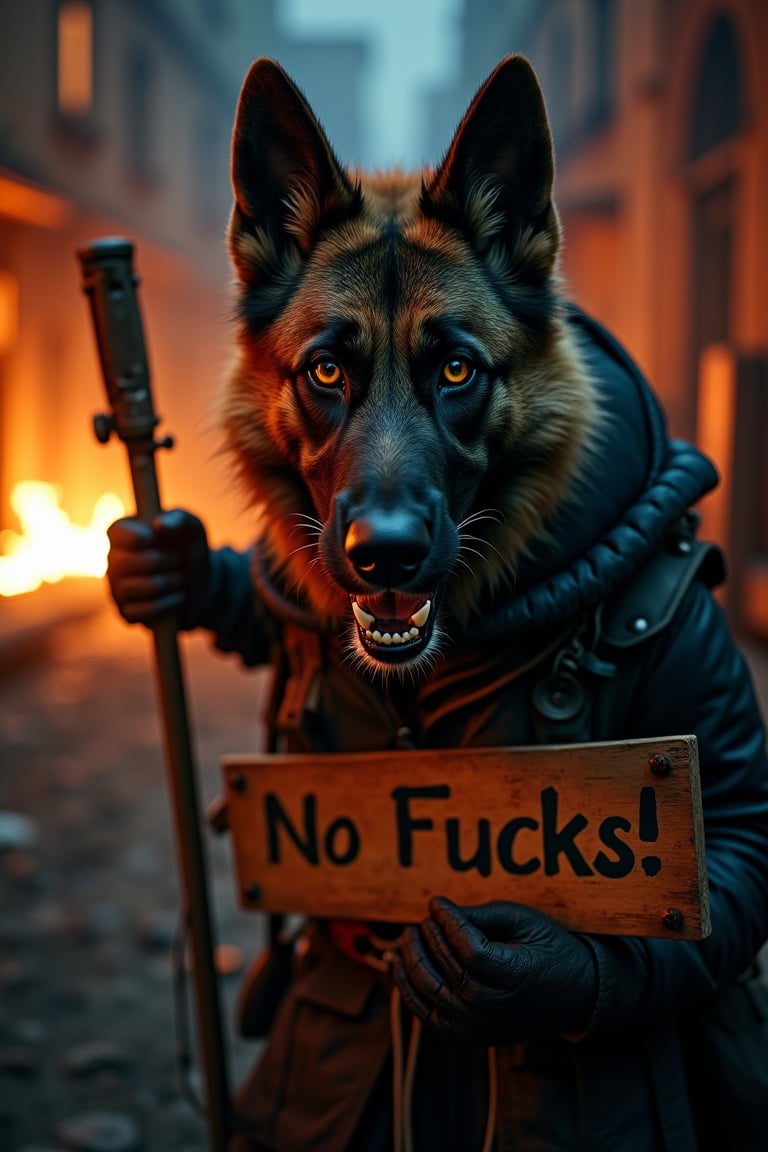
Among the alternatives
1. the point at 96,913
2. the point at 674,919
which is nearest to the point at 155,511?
A: the point at 674,919

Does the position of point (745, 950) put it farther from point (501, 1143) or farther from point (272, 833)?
point (272, 833)

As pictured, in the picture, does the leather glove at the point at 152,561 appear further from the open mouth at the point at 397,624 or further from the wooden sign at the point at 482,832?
the open mouth at the point at 397,624

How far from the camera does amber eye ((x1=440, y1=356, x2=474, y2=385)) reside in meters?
1.62

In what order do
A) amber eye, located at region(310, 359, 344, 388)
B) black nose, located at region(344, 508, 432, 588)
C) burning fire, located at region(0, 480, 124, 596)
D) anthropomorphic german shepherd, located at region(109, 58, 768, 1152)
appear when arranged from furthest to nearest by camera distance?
1. burning fire, located at region(0, 480, 124, 596)
2. amber eye, located at region(310, 359, 344, 388)
3. anthropomorphic german shepherd, located at region(109, 58, 768, 1152)
4. black nose, located at region(344, 508, 432, 588)

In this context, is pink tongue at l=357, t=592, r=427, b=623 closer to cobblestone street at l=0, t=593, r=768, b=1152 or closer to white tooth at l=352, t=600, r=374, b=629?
white tooth at l=352, t=600, r=374, b=629

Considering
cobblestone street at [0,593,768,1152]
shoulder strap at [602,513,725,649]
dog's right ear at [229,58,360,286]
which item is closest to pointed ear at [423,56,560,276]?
dog's right ear at [229,58,360,286]

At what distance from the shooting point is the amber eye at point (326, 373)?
5.41 feet

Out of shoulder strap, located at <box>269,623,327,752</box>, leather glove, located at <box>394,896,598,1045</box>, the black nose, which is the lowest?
leather glove, located at <box>394,896,598,1045</box>

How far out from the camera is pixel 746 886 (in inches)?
63.6

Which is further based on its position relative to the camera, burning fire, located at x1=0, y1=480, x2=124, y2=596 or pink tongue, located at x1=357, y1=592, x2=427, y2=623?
burning fire, located at x1=0, y1=480, x2=124, y2=596

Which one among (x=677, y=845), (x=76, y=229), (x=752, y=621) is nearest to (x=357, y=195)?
(x=677, y=845)

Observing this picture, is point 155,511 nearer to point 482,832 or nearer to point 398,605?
point 398,605

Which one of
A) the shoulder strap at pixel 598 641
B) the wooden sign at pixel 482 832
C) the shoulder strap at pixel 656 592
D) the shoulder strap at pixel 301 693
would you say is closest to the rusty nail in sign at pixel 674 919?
the wooden sign at pixel 482 832

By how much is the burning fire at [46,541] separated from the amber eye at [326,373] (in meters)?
7.41
